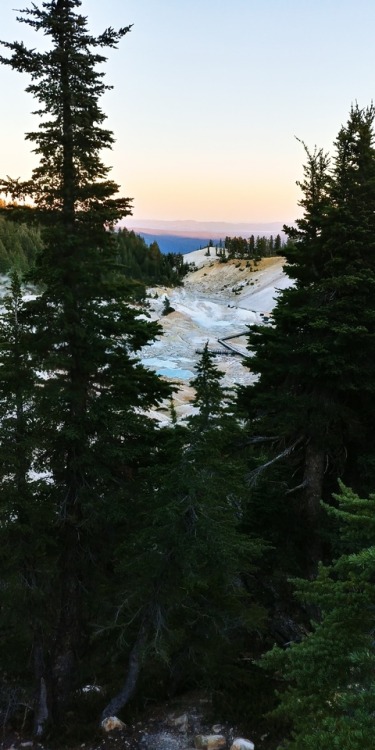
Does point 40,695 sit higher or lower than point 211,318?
lower

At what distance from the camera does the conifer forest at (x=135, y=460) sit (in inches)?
319

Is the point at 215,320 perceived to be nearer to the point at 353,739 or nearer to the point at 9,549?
the point at 9,549

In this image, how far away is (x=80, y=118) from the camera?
9062 millimetres

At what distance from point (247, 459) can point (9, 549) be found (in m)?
6.03

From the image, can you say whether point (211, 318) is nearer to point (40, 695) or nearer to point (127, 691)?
point (40, 695)

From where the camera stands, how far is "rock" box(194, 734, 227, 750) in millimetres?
8469

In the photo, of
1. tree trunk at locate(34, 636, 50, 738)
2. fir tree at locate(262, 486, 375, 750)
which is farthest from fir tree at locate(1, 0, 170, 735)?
fir tree at locate(262, 486, 375, 750)

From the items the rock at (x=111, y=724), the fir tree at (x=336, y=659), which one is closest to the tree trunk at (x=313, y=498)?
the rock at (x=111, y=724)

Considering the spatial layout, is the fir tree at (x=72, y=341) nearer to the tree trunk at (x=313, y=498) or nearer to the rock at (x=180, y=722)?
the rock at (x=180, y=722)

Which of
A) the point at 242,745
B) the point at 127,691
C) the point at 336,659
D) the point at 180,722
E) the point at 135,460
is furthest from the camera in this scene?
the point at 135,460

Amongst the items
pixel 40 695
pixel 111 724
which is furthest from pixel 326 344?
pixel 40 695

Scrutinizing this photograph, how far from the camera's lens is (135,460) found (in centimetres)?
1146

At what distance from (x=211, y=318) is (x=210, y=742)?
2312 inches

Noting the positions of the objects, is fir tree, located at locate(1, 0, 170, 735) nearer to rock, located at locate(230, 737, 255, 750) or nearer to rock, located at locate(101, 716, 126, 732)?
rock, located at locate(101, 716, 126, 732)
